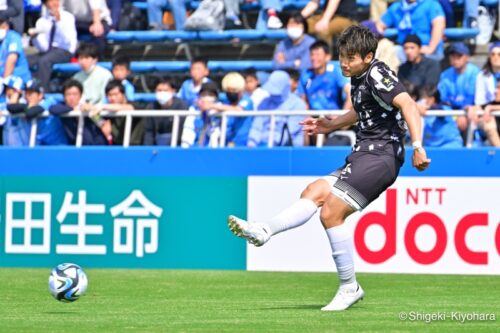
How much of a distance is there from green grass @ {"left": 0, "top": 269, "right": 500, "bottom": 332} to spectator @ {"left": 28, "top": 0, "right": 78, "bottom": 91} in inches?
183

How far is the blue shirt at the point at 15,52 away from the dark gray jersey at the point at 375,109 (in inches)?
381

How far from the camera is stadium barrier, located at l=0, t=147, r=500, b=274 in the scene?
14633 mm

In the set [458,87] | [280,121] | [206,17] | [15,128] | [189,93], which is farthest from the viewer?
[206,17]

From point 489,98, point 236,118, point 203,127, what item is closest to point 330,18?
point 236,118

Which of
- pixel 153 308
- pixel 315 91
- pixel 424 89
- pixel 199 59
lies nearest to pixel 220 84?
pixel 199 59

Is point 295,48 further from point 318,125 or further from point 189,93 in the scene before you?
point 318,125

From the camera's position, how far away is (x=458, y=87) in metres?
15.9

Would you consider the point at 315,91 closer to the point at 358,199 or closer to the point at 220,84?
the point at 220,84

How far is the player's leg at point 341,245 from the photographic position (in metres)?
9.44

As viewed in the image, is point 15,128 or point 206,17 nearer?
point 15,128

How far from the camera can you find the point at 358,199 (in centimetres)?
941

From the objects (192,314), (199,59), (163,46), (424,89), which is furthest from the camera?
(163,46)

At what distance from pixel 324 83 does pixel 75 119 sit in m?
3.53

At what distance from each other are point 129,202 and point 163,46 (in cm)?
505
